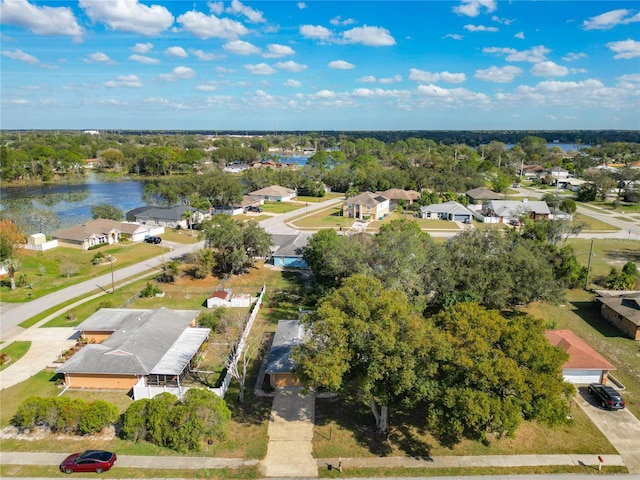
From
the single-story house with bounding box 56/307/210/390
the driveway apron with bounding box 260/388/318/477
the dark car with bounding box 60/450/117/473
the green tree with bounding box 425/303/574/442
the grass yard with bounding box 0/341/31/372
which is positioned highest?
the green tree with bounding box 425/303/574/442

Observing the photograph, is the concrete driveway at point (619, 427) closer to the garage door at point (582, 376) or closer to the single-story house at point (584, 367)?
the garage door at point (582, 376)

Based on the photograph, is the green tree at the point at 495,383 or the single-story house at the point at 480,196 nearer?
the green tree at the point at 495,383

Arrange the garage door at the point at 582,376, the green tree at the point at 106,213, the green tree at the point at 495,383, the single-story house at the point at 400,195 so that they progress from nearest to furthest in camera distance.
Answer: the green tree at the point at 495,383 < the garage door at the point at 582,376 < the green tree at the point at 106,213 < the single-story house at the point at 400,195

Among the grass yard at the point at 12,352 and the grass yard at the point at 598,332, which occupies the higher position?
the grass yard at the point at 598,332

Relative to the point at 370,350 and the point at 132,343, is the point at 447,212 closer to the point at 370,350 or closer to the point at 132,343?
the point at 132,343

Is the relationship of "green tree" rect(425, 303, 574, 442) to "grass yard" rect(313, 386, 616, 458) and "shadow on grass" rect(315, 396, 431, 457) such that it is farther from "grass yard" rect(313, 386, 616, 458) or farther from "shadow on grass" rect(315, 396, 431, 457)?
"shadow on grass" rect(315, 396, 431, 457)

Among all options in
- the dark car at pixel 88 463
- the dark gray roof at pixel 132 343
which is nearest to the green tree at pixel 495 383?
the dark car at pixel 88 463

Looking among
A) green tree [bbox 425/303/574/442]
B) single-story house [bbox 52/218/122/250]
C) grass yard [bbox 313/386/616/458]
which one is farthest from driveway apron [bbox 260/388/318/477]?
single-story house [bbox 52/218/122/250]
